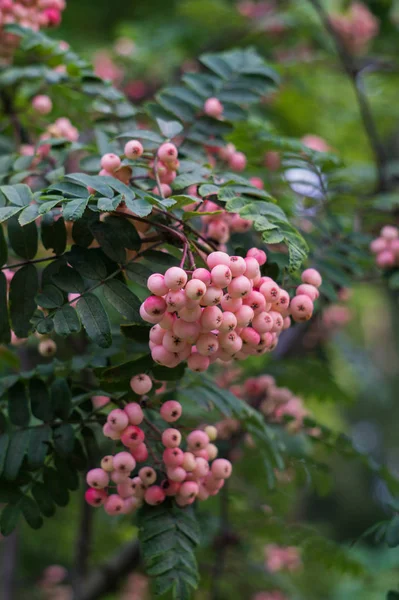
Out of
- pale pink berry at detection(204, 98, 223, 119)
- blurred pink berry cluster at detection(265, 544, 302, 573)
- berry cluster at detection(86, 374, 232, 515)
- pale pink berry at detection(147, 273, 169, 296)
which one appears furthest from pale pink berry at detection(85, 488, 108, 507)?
blurred pink berry cluster at detection(265, 544, 302, 573)

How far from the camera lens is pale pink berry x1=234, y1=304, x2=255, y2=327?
816 mm

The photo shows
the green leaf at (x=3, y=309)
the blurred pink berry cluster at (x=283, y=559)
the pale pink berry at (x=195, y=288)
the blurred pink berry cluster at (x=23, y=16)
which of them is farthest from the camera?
the blurred pink berry cluster at (x=283, y=559)

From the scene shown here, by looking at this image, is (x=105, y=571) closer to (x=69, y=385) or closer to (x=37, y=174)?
(x=69, y=385)

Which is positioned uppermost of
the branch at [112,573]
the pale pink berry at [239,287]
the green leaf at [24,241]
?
the pale pink berry at [239,287]

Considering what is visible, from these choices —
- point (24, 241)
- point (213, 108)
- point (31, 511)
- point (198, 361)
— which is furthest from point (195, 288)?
point (213, 108)

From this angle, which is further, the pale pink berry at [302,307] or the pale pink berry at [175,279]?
the pale pink berry at [302,307]

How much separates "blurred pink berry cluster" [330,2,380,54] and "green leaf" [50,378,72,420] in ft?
6.74

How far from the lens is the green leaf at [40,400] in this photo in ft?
3.29

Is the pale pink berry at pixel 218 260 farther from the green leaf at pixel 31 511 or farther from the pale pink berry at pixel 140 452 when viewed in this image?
the green leaf at pixel 31 511

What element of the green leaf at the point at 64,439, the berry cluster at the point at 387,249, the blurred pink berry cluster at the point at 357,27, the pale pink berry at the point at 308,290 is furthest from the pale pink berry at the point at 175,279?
the blurred pink berry cluster at the point at 357,27

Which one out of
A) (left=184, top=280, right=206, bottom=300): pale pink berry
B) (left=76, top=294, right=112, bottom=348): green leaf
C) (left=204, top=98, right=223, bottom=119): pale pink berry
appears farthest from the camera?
(left=204, top=98, right=223, bottom=119): pale pink berry

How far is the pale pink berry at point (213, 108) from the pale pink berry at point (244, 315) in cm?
54

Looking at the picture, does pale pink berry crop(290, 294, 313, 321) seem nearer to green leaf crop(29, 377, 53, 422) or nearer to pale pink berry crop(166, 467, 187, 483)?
pale pink berry crop(166, 467, 187, 483)

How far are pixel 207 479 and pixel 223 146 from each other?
1.94 ft
